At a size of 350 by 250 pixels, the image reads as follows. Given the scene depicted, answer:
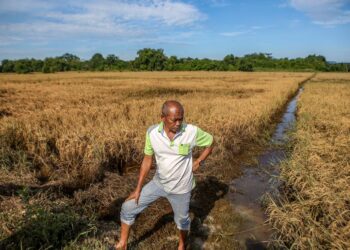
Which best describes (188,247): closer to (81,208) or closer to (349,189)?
(81,208)

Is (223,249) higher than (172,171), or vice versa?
(172,171)

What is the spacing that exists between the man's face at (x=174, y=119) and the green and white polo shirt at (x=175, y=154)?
0.34 feet

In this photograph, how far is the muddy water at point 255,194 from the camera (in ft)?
12.3

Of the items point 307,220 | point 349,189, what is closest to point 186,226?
point 307,220

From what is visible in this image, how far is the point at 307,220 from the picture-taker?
3584 mm

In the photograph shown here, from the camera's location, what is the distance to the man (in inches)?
106

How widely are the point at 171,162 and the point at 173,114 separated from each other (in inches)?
18.0

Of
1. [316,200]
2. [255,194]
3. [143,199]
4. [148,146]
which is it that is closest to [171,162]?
[148,146]

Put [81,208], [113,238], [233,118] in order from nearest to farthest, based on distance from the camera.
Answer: [113,238] → [81,208] → [233,118]

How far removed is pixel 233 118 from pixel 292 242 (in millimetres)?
5756

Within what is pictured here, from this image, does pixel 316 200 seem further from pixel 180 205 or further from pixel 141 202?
pixel 141 202

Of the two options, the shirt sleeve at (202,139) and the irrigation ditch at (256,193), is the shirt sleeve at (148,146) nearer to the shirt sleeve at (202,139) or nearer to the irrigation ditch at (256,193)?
the shirt sleeve at (202,139)

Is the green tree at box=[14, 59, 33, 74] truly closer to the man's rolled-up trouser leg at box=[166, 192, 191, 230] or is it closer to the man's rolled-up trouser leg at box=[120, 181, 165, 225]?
the man's rolled-up trouser leg at box=[120, 181, 165, 225]

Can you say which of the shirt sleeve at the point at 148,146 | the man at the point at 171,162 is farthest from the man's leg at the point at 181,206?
the shirt sleeve at the point at 148,146
